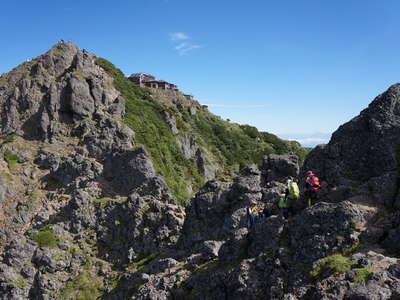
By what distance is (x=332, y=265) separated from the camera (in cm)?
2175

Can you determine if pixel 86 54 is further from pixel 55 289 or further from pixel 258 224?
pixel 258 224

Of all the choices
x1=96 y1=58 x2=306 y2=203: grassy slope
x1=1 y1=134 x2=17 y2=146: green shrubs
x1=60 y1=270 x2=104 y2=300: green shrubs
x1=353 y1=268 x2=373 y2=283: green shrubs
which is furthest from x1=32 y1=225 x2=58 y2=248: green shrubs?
x1=353 y1=268 x2=373 y2=283: green shrubs

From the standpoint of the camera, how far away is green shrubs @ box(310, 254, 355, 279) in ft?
70.1

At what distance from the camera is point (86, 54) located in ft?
277

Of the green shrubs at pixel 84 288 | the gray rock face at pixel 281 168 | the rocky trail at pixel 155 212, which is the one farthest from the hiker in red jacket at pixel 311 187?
the green shrubs at pixel 84 288

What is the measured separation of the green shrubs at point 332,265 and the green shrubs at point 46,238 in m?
35.1

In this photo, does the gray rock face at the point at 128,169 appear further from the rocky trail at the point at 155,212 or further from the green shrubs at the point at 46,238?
the green shrubs at the point at 46,238

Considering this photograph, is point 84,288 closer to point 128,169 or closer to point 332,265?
point 128,169

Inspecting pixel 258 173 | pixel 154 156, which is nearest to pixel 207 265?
pixel 258 173

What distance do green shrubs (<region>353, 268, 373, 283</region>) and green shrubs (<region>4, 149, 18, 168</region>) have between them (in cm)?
5443

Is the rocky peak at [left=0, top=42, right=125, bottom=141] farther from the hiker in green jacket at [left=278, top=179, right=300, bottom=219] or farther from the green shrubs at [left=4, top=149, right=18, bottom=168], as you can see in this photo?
the hiker in green jacket at [left=278, top=179, right=300, bottom=219]

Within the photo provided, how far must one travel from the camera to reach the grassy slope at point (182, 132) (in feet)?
273

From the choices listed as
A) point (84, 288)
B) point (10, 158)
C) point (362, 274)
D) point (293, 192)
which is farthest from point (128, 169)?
point (362, 274)

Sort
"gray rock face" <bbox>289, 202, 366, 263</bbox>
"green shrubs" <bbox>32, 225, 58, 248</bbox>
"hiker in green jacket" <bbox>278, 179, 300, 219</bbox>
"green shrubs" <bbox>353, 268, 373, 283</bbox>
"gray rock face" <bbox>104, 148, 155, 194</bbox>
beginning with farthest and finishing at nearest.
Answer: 1. "gray rock face" <bbox>104, 148, 155, 194</bbox>
2. "green shrubs" <bbox>32, 225, 58, 248</bbox>
3. "hiker in green jacket" <bbox>278, 179, 300, 219</bbox>
4. "gray rock face" <bbox>289, 202, 366, 263</bbox>
5. "green shrubs" <bbox>353, 268, 373, 283</bbox>
